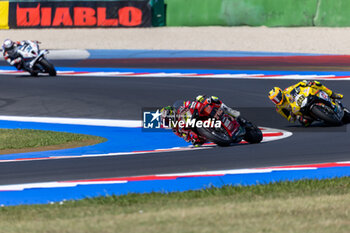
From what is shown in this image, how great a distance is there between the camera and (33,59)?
79.5ft

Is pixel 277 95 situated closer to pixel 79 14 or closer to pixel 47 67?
pixel 47 67

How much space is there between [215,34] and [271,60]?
6.27 metres

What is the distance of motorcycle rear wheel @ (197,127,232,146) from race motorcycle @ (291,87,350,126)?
2.60 metres

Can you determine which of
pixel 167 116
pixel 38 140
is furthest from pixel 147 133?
pixel 167 116

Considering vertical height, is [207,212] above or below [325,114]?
above

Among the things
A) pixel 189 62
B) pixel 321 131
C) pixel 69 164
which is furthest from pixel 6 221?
pixel 189 62

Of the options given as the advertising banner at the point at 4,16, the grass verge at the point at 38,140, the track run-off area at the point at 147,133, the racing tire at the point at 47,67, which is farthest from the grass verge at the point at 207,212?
the advertising banner at the point at 4,16

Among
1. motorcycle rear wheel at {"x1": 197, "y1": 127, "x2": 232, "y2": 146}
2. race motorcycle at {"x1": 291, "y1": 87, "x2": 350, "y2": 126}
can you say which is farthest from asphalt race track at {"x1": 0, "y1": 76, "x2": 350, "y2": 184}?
race motorcycle at {"x1": 291, "y1": 87, "x2": 350, "y2": 126}

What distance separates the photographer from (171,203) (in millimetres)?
8336

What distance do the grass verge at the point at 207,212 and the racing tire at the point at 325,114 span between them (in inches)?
212

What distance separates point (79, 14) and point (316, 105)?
21.3m

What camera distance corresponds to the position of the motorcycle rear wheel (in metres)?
12.8

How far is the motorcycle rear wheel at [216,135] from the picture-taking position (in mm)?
12758

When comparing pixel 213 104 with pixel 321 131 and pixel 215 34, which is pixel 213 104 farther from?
pixel 215 34
